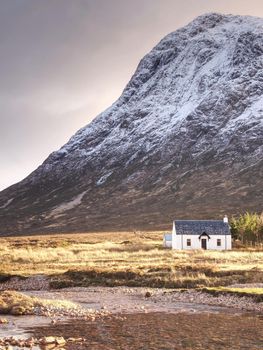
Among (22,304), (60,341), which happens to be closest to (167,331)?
(60,341)

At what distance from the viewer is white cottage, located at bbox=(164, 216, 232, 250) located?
104m

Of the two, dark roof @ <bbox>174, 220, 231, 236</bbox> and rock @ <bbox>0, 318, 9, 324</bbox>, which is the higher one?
dark roof @ <bbox>174, 220, 231, 236</bbox>

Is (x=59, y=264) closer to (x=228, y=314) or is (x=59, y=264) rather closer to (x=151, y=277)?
(x=151, y=277)

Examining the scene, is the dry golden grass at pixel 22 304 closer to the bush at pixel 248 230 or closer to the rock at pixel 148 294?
the rock at pixel 148 294

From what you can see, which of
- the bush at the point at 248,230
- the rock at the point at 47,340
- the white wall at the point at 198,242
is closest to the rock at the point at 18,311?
the rock at the point at 47,340

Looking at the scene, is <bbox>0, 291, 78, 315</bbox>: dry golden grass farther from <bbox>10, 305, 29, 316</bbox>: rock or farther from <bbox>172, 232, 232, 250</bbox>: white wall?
<bbox>172, 232, 232, 250</bbox>: white wall

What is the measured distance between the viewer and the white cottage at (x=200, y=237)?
104250 millimetres

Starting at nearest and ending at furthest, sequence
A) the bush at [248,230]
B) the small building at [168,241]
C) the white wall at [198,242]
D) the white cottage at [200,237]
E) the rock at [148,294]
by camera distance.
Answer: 1. the rock at [148,294]
2. the white wall at [198,242]
3. the white cottage at [200,237]
4. the bush at [248,230]
5. the small building at [168,241]

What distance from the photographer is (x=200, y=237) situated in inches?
4158

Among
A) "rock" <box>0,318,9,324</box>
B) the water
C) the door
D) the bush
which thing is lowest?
the water

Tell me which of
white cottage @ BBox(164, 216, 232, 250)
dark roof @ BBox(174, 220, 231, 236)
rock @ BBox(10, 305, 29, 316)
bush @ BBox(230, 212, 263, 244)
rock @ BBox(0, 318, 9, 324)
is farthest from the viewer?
dark roof @ BBox(174, 220, 231, 236)

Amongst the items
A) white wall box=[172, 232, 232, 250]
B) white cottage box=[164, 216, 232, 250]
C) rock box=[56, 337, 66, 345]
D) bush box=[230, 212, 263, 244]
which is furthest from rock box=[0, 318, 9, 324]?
bush box=[230, 212, 263, 244]

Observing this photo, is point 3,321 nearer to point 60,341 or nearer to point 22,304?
point 22,304

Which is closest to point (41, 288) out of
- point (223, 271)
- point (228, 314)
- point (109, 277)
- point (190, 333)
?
point (109, 277)
